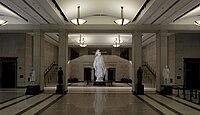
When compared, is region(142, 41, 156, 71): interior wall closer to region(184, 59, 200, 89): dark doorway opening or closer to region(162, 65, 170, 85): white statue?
region(184, 59, 200, 89): dark doorway opening

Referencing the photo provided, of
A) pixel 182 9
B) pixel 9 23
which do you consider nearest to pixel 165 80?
pixel 182 9

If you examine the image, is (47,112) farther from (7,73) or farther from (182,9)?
(7,73)

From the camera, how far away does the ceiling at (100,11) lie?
464 inches

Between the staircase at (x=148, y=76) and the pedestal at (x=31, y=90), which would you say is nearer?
the pedestal at (x=31, y=90)

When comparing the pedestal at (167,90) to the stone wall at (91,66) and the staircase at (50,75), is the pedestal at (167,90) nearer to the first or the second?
the staircase at (50,75)

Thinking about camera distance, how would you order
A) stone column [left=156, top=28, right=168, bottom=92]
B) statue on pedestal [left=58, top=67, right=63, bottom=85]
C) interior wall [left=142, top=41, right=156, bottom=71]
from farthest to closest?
interior wall [left=142, top=41, right=156, bottom=71]
stone column [left=156, top=28, right=168, bottom=92]
statue on pedestal [left=58, top=67, right=63, bottom=85]

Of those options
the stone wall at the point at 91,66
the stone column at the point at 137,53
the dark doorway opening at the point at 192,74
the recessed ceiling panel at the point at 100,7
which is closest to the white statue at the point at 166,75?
the stone column at the point at 137,53

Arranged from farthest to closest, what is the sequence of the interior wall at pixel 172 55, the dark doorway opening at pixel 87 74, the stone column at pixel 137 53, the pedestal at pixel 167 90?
1. the dark doorway opening at pixel 87 74
2. the interior wall at pixel 172 55
3. the stone column at pixel 137 53
4. the pedestal at pixel 167 90

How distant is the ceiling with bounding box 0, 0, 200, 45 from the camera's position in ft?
38.7

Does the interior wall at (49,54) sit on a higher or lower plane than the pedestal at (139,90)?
higher

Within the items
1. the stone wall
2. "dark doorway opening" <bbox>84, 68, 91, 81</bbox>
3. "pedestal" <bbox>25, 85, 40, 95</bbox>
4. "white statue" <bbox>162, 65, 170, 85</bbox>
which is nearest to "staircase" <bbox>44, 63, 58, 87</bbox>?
the stone wall

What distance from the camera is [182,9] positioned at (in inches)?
508

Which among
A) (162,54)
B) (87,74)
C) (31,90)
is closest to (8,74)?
(31,90)

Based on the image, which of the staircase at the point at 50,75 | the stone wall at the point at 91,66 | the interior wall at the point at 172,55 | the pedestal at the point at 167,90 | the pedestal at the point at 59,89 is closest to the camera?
the pedestal at the point at 167,90
